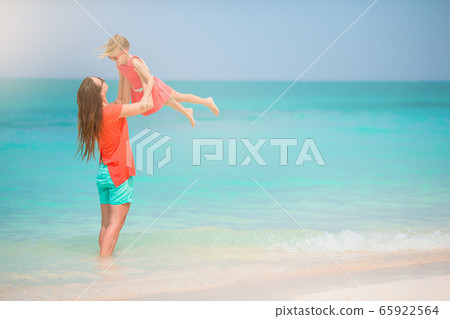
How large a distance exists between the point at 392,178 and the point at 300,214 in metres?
1.66

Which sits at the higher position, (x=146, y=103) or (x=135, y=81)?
(x=135, y=81)

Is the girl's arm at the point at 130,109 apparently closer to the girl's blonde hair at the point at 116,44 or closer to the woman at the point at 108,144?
the woman at the point at 108,144

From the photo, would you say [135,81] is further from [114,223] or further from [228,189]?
[228,189]

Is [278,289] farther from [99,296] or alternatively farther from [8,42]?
[8,42]

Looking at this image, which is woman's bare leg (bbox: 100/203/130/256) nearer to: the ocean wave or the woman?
the woman

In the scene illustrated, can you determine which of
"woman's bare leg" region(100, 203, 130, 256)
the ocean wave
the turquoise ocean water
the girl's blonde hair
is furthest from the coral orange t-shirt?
the ocean wave

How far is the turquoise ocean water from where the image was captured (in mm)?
3674

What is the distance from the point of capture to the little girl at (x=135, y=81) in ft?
10.8

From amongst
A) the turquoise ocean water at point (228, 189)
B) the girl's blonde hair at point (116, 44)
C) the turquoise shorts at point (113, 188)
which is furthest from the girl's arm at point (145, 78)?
the turquoise ocean water at point (228, 189)

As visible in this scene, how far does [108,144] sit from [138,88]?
0.45 metres

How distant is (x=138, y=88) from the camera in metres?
3.46

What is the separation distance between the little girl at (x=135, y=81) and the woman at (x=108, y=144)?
17 centimetres

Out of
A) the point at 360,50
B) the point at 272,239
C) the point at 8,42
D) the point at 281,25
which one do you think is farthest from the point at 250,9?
the point at 272,239

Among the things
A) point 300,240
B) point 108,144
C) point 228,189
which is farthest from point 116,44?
point 228,189
